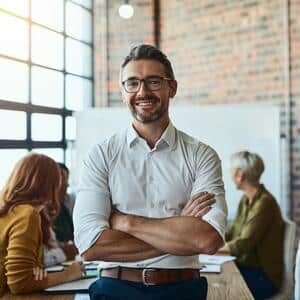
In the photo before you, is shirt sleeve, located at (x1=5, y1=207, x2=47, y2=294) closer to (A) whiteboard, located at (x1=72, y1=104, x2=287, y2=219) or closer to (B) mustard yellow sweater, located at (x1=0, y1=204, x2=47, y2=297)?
(B) mustard yellow sweater, located at (x1=0, y1=204, x2=47, y2=297)

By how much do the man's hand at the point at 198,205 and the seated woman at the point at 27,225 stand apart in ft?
2.47

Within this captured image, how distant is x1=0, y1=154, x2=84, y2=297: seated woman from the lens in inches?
80.2

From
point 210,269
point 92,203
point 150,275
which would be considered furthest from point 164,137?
point 210,269

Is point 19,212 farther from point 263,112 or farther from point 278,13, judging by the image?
point 278,13

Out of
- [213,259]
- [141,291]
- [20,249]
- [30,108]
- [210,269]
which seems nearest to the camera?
[141,291]

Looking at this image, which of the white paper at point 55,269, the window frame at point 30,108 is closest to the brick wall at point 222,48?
the window frame at point 30,108

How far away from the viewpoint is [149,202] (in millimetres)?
1639


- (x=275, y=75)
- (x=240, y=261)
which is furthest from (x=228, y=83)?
(x=240, y=261)

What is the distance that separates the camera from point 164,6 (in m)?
5.16

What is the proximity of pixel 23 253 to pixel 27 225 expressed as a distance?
115mm

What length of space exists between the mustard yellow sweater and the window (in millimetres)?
2085

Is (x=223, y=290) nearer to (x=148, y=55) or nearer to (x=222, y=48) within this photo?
(x=148, y=55)

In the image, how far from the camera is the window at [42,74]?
422 cm

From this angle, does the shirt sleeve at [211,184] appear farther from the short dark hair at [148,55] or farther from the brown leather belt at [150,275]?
the short dark hair at [148,55]
